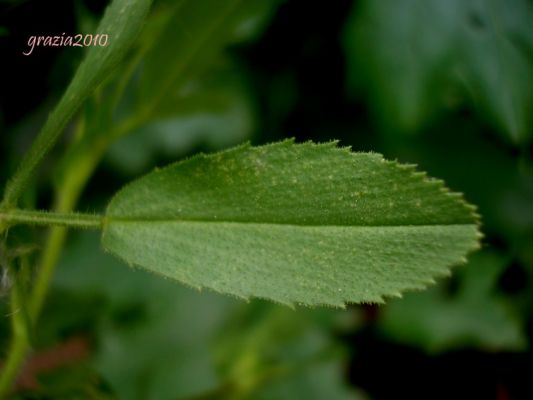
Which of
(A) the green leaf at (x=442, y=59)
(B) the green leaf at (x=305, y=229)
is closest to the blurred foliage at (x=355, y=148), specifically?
(A) the green leaf at (x=442, y=59)

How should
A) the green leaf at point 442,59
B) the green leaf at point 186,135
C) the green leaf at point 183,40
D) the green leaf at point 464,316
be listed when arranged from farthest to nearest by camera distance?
the green leaf at point 186,135
the green leaf at point 464,316
the green leaf at point 442,59
the green leaf at point 183,40

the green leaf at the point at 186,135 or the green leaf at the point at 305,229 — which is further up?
the green leaf at the point at 305,229

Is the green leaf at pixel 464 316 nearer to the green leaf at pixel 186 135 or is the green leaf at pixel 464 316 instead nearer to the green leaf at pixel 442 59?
the green leaf at pixel 442 59

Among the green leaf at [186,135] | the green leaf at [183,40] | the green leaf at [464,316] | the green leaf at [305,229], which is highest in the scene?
the green leaf at [183,40]

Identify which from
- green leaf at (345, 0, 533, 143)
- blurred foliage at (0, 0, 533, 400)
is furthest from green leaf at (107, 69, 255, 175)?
green leaf at (345, 0, 533, 143)

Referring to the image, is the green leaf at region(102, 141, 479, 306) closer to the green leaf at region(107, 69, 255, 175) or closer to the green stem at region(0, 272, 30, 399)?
the green stem at region(0, 272, 30, 399)
